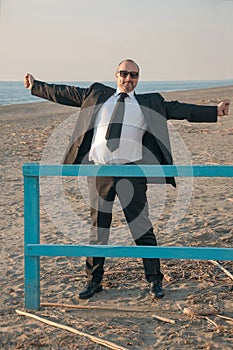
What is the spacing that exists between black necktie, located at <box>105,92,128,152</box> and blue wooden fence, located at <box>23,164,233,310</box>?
1.18ft

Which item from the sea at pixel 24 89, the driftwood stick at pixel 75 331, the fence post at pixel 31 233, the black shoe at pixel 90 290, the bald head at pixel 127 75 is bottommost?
the driftwood stick at pixel 75 331

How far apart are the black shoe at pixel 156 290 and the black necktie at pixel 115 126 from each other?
4.04ft

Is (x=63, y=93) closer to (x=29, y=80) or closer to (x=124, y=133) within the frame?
(x=29, y=80)

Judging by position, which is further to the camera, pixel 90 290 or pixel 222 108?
pixel 90 290

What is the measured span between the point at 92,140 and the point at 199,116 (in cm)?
91

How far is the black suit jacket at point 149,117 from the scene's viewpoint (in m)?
4.75

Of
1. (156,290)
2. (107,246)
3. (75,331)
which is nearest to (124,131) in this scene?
(107,246)

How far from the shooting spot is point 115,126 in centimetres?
471

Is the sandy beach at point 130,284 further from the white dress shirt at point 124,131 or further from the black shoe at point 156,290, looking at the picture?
the white dress shirt at point 124,131

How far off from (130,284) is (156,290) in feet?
1.23

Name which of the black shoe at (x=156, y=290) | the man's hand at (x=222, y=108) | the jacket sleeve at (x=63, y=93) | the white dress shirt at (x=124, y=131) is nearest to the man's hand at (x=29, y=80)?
the jacket sleeve at (x=63, y=93)

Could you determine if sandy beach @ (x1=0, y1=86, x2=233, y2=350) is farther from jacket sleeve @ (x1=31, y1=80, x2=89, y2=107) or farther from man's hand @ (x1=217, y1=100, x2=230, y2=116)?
jacket sleeve @ (x1=31, y1=80, x2=89, y2=107)

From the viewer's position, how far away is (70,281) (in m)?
5.40

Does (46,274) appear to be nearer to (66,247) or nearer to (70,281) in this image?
Result: (70,281)
